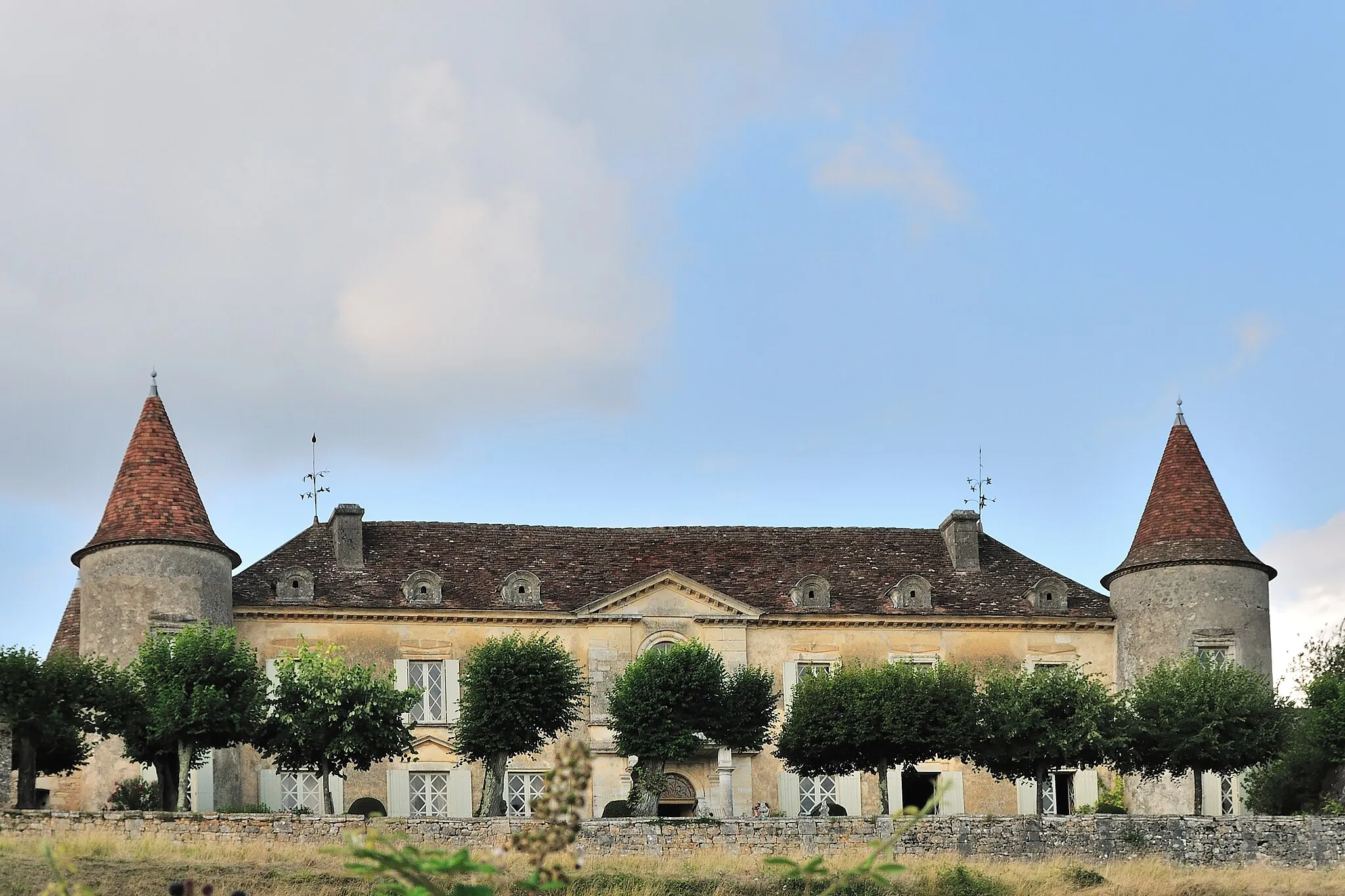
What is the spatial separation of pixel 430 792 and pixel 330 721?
5.87m

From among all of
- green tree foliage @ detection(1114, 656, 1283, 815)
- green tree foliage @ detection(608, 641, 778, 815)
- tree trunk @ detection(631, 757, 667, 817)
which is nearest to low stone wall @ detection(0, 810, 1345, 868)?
green tree foliage @ detection(1114, 656, 1283, 815)

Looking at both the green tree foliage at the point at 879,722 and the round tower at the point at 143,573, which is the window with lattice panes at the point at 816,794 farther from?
the round tower at the point at 143,573

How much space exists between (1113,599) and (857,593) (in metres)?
6.66

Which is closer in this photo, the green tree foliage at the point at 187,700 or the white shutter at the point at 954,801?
the green tree foliage at the point at 187,700

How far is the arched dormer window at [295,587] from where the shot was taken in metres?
46.0

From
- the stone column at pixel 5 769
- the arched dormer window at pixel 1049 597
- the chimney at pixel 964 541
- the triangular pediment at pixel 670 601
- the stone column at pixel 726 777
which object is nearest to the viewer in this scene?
the stone column at pixel 5 769

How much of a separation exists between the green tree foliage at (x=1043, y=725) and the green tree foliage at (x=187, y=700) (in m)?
16.2

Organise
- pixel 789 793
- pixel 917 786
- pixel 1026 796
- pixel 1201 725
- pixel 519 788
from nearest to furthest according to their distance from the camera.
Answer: pixel 1201 725, pixel 519 788, pixel 789 793, pixel 917 786, pixel 1026 796

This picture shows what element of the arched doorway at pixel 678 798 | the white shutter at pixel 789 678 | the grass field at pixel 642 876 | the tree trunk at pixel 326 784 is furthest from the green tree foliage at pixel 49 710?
the white shutter at pixel 789 678

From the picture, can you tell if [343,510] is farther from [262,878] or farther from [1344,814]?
[1344,814]

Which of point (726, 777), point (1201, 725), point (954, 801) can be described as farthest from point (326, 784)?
point (1201, 725)

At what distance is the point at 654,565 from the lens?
49375 millimetres

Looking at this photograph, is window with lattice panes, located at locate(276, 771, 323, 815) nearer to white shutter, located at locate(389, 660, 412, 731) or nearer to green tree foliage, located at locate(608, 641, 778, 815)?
white shutter, located at locate(389, 660, 412, 731)

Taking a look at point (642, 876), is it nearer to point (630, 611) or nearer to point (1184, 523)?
point (630, 611)
